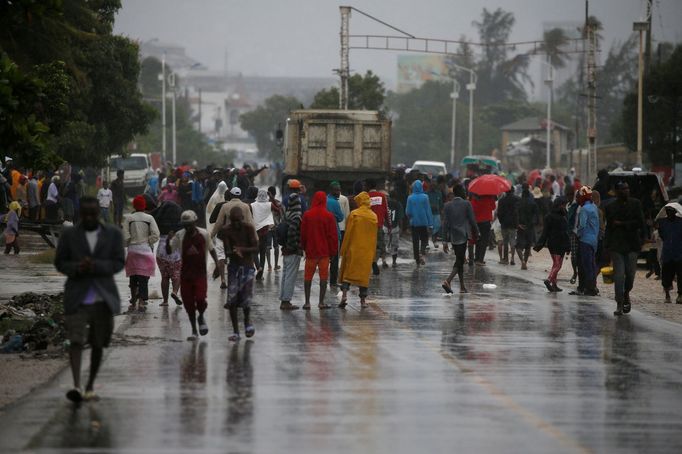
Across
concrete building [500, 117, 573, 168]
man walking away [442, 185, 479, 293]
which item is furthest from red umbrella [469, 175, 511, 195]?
concrete building [500, 117, 573, 168]

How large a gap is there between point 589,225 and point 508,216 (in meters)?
8.47

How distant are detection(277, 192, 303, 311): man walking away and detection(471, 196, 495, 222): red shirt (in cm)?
1096

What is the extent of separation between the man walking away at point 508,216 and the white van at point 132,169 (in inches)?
1422

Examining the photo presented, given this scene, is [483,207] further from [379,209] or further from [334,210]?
[334,210]

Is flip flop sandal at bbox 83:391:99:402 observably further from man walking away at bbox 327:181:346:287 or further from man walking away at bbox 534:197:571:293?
man walking away at bbox 534:197:571:293

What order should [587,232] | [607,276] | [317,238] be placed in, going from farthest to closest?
[607,276] → [587,232] → [317,238]

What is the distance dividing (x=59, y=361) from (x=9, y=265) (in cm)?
1499

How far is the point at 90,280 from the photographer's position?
12273mm

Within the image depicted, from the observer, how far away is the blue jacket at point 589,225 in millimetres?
22047

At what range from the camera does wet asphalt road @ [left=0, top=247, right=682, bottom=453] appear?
10.4 m

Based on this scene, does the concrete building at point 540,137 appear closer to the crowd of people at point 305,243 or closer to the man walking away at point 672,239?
the crowd of people at point 305,243

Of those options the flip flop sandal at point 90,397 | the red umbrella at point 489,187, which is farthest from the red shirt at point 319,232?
the red umbrella at point 489,187

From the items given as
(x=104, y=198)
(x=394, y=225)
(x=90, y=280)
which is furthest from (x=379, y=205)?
(x=104, y=198)

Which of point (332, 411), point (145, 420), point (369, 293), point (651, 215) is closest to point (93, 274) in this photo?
point (145, 420)
